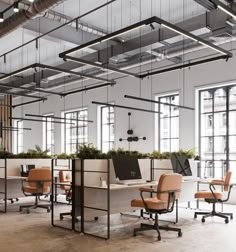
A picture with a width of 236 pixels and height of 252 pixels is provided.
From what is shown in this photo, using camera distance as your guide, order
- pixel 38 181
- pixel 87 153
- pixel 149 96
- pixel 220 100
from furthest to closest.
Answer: pixel 149 96, pixel 220 100, pixel 38 181, pixel 87 153

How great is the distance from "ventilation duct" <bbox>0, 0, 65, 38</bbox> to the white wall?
234 inches

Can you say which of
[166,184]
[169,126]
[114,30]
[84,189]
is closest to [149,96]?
[169,126]

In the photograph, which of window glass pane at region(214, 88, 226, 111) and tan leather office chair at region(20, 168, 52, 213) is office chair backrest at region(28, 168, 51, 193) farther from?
window glass pane at region(214, 88, 226, 111)

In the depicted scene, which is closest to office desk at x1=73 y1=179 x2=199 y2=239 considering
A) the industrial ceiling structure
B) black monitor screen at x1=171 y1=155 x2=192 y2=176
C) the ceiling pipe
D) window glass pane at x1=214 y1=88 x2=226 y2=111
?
black monitor screen at x1=171 y1=155 x2=192 y2=176

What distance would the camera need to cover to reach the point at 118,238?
18.0 feet

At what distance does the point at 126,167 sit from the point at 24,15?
321cm

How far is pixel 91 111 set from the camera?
1420 cm

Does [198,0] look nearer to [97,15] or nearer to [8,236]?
[97,15]

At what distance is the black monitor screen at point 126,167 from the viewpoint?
6238mm

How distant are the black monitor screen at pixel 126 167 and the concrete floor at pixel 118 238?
914 mm

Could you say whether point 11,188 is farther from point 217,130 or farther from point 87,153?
point 217,130

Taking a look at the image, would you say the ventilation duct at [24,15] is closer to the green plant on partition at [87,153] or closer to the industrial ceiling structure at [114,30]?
the industrial ceiling structure at [114,30]

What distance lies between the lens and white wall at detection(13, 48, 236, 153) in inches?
402

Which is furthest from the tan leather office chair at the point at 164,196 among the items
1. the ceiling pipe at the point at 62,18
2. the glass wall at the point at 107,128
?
the glass wall at the point at 107,128
